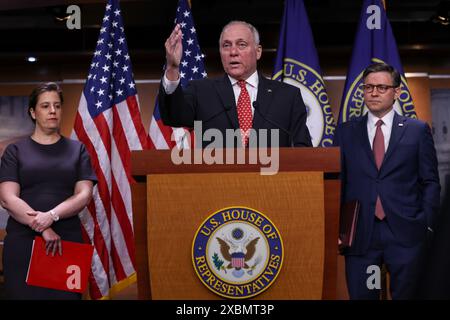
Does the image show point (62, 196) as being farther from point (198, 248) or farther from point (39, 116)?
point (198, 248)

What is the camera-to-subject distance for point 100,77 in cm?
466

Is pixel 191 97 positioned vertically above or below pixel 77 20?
below

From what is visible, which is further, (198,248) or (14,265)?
(14,265)

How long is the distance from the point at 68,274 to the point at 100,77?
1606 mm

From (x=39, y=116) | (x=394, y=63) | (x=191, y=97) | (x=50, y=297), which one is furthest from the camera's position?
(x=394, y=63)

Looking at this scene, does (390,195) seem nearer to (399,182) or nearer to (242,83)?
(399,182)

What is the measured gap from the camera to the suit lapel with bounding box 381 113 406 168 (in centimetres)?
350

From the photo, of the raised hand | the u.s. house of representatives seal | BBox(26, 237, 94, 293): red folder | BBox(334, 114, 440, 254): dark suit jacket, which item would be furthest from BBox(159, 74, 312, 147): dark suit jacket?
BBox(26, 237, 94, 293): red folder

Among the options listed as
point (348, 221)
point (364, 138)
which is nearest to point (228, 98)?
point (348, 221)

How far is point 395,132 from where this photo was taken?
11.7ft

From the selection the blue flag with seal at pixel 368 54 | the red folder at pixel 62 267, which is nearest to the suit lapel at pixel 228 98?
the red folder at pixel 62 267

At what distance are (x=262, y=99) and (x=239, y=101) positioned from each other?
10cm

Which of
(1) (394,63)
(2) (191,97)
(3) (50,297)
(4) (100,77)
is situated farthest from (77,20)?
(2) (191,97)

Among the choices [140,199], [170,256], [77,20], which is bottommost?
[170,256]
